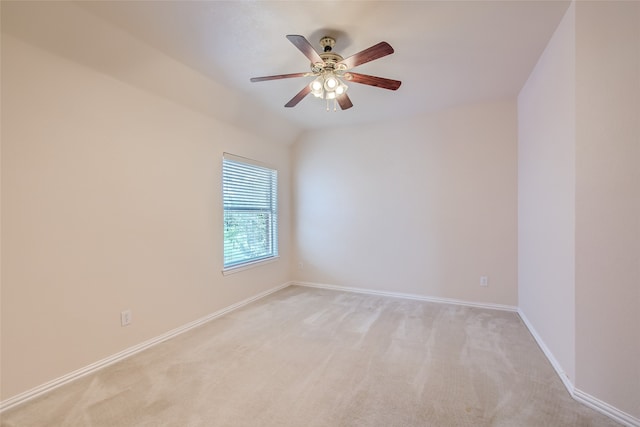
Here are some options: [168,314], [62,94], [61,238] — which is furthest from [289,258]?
[62,94]

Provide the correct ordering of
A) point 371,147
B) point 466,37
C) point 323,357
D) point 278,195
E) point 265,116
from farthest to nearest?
point 278,195 < point 371,147 < point 265,116 < point 323,357 < point 466,37

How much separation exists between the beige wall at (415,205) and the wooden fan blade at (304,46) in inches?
92.0

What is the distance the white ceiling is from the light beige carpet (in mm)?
2484

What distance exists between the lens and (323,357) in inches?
93.8

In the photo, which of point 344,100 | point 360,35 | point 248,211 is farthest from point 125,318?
point 360,35

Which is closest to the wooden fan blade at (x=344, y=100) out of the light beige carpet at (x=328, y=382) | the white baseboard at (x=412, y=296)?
the light beige carpet at (x=328, y=382)

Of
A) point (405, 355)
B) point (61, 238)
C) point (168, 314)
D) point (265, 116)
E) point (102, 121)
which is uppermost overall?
point (265, 116)

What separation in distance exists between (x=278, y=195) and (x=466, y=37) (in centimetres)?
314

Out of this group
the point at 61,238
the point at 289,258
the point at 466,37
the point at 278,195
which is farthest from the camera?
the point at 289,258

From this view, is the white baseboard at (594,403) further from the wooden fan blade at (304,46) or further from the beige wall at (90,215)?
the beige wall at (90,215)

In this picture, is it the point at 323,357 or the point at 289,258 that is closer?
the point at 323,357

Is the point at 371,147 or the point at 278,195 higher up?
the point at 371,147

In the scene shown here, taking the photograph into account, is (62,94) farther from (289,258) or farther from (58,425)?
(289,258)

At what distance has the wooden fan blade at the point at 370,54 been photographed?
70.4 inches
